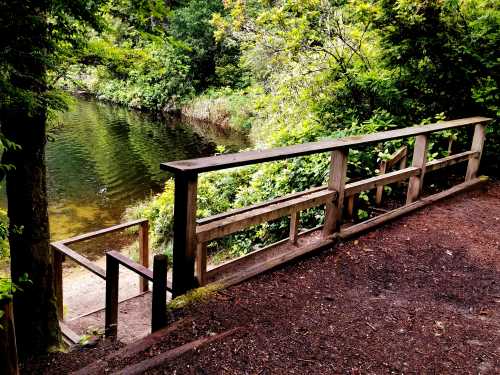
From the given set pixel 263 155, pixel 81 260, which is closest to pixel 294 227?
pixel 263 155

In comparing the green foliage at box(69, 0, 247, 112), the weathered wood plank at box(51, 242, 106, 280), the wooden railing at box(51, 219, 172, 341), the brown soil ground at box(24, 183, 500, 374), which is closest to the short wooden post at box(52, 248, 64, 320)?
the wooden railing at box(51, 219, 172, 341)

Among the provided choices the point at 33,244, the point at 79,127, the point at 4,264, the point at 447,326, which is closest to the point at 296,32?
the point at 33,244

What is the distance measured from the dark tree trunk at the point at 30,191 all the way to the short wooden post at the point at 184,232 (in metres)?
1.18

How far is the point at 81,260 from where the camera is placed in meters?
6.04

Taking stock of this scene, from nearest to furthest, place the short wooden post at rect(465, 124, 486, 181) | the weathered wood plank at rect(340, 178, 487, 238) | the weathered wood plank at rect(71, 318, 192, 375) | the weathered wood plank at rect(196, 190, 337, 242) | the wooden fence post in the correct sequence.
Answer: the weathered wood plank at rect(71, 318, 192, 375), the weathered wood plank at rect(196, 190, 337, 242), the weathered wood plank at rect(340, 178, 487, 238), the wooden fence post, the short wooden post at rect(465, 124, 486, 181)

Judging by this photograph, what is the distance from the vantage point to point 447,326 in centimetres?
373

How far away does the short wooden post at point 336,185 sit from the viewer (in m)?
4.86

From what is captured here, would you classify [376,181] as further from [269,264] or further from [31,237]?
[31,237]

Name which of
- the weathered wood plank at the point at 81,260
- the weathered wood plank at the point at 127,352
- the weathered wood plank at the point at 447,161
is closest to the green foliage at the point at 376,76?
the weathered wood plank at the point at 447,161

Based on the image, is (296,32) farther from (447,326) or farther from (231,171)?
(447,326)

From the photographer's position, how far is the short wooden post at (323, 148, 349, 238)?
4.86m

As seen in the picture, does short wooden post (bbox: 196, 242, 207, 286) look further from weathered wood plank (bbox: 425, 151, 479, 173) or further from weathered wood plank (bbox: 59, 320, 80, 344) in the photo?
weathered wood plank (bbox: 425, 151, 479, 173)

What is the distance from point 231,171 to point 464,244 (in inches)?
256

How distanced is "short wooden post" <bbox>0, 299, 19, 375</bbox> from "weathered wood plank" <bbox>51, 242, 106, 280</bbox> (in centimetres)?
257
